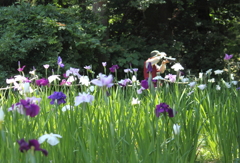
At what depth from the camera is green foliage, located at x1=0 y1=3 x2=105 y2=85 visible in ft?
18.9

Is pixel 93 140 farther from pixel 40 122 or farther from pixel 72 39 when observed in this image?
pixel 72 39

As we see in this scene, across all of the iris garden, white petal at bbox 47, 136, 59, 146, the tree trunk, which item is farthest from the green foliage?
white petal at bbox 47, 136, 59, 146

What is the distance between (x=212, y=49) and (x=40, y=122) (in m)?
7.68

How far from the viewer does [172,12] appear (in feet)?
29.9

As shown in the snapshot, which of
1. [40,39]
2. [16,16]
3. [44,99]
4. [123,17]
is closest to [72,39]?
[40,39]

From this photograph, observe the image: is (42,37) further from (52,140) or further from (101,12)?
(52,140)

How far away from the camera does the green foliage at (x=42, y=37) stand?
5750 millimetres

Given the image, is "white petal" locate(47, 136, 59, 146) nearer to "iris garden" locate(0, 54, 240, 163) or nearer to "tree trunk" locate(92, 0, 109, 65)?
"iris garden" locate(0, 54, 240, 163)

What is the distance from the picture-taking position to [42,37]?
5945 mm

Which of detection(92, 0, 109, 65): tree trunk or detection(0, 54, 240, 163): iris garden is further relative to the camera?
detection(92, 0, 109, 65): tree trunk

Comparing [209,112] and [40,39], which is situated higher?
[40,39]

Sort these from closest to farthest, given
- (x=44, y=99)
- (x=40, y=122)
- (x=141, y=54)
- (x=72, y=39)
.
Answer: (x=40, y=122) < (x=44, y=99) < (x=72, y=39) < (x=141, y=54)

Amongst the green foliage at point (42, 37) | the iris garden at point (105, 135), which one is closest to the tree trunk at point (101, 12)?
the green foliage at point (42, 37)

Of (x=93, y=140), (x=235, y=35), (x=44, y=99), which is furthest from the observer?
(x=235, y=35)
